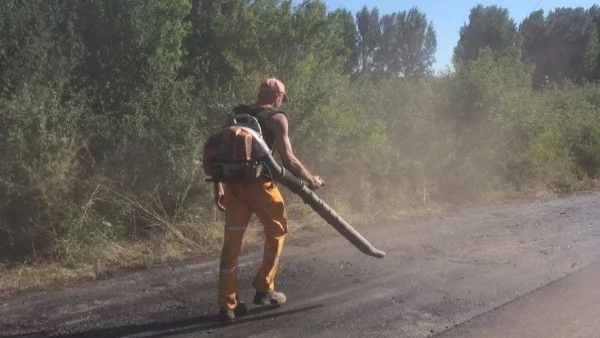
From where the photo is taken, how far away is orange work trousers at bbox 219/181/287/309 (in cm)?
512

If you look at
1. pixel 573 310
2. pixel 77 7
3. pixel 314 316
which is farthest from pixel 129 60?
pixel 573 310

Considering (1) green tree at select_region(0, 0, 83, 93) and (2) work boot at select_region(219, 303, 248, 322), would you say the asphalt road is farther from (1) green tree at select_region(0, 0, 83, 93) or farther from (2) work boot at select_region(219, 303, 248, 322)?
(1) green tree at select_region(0, 0, 83, 93)

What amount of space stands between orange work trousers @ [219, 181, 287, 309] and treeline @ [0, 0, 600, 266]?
2.25m

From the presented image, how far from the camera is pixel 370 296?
575cm

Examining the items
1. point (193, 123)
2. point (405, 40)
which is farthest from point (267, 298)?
point (405, 40)

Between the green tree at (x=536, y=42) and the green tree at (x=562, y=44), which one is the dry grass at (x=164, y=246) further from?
the green tree at (x=536, y=42)

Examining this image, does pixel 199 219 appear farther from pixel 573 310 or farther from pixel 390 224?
pixel 573 310

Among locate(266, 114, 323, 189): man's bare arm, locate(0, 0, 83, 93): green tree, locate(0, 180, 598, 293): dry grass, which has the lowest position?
locate(0, 180, 598, 293): dry grass

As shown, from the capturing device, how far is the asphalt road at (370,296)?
488 centimetres

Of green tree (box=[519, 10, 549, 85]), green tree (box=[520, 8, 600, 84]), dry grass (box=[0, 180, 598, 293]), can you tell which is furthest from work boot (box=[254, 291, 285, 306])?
green tree (box=[519, 10, 549, 85])

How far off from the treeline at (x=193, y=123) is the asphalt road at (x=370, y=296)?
1.22m

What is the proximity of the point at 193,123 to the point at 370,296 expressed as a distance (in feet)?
12.4

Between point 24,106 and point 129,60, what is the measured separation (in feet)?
8.23

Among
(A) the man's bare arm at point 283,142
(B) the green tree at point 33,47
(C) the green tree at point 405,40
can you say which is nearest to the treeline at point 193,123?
(B) the green tree at point 33,47
